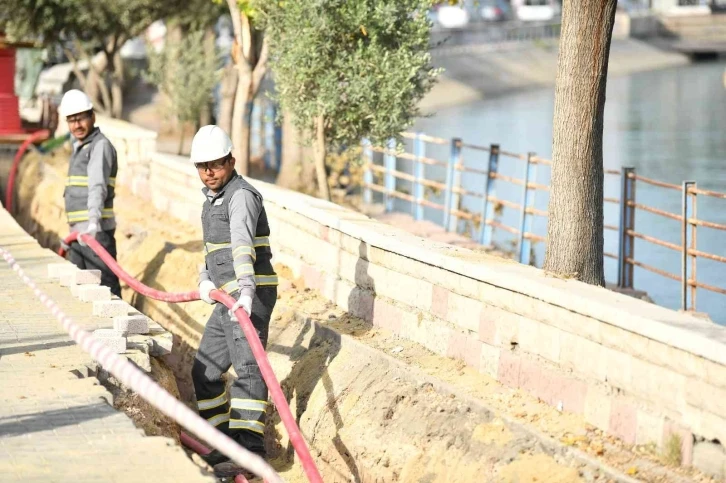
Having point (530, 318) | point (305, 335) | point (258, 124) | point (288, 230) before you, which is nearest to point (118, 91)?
point (258, 124)

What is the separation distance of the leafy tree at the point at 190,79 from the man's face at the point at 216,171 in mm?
16955

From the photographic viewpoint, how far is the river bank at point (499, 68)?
5572 centimetres

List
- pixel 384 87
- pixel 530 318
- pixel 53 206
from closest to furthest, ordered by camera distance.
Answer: pixel 530 318, pixel 384 87, pixel 53 206

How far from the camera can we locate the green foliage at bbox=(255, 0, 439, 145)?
12.9m

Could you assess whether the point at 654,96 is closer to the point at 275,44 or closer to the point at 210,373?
the point at 275,44

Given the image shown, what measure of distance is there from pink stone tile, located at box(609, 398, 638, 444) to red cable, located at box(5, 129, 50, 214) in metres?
13.5

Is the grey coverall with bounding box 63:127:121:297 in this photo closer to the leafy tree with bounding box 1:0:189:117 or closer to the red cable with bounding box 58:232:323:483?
the red cable with bounding box 58:232:323:483

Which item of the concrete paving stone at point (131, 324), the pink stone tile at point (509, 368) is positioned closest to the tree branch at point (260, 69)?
the concrete paving stone at point (131, 324)

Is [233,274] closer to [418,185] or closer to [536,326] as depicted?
[536,326]

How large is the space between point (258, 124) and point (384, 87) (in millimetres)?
13919

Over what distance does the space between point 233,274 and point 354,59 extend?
18.4 feet

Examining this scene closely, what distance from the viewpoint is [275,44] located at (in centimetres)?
1353

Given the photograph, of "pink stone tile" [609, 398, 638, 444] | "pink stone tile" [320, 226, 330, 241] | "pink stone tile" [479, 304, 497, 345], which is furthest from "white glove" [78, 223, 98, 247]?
"pink stone tile" [609, 398, 638, 444]

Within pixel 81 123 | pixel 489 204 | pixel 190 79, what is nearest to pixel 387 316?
pixel 81 123
